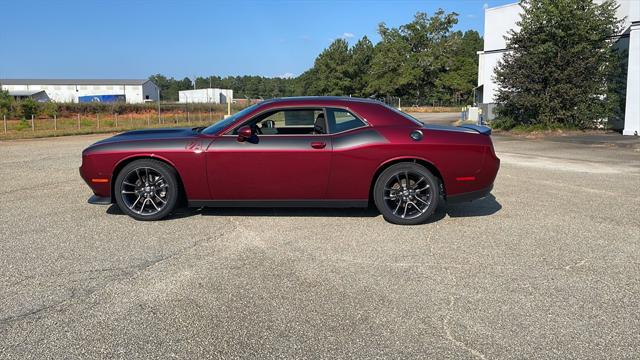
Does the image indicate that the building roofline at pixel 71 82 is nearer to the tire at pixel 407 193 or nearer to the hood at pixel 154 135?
the hood at pixel 154 135

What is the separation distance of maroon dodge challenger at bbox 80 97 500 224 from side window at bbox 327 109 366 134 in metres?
0.01

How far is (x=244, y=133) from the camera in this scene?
18.5 feet

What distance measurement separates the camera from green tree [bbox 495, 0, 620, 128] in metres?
19.9

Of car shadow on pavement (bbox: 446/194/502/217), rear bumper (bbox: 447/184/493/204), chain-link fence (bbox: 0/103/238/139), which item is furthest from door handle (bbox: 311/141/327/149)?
chain-link fence (bbox: 0/103/238/139)

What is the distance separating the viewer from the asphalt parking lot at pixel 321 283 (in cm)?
306

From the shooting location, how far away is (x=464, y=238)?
5301 millimetres

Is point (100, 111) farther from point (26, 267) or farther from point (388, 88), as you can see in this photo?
point (26, 267)

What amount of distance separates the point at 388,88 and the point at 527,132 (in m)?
53.5

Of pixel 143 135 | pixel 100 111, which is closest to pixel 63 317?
pixel 143 135

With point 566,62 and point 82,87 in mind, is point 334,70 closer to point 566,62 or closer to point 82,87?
point 82,87

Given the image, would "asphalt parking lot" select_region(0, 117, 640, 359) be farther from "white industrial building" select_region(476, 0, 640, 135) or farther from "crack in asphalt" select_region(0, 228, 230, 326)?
"white industrial building" select_region(476, 0, 640, 135)

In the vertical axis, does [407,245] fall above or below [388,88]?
below

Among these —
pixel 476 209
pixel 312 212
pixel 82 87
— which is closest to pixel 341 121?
pixel 312 212

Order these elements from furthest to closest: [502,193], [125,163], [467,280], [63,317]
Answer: [502,193], [125,163], [467,280], [63,317]
